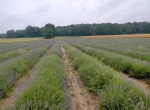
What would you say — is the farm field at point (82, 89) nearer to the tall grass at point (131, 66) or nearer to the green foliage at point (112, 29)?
the tall grass at point (131, 66)

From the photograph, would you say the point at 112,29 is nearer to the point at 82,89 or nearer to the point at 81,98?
the point at 82,89

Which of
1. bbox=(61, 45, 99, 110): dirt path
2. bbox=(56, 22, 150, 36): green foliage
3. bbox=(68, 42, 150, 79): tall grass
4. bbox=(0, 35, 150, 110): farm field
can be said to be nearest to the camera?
bbox=(0, 35, 150, 110): farm field

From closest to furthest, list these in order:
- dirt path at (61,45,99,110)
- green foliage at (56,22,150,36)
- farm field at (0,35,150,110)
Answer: farm field at (0,35,150,110), dirt path at (61,45,99,110), green foliage at (56,22,150,36)

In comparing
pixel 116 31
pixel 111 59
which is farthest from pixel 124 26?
pixel 111 59

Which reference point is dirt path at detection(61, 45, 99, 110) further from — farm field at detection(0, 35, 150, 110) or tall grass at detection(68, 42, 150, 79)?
tall grass at detection(68, 42, 150, 79)

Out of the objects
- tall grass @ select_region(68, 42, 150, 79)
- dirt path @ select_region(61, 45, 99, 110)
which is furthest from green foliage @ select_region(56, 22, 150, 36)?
dirt path @ select_region(61, 45, 99, 110)

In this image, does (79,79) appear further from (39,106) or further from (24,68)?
(39,106)

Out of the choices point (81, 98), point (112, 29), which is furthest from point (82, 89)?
point (112, 29)

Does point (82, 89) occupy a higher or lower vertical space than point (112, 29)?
higher

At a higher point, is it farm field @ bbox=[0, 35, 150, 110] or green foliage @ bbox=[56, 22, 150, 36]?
farm field @ bbox=[0, 35, 150, 110]

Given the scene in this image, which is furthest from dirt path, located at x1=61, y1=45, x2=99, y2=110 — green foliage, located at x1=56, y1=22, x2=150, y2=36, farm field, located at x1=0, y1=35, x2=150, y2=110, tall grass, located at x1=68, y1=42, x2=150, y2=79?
green foliage, located at x1=56, y1=22, x2=150, y2=36

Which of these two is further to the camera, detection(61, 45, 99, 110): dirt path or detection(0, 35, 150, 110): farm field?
detection(61, 45, 99, 110): dirt path

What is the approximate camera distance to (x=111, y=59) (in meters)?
9.09

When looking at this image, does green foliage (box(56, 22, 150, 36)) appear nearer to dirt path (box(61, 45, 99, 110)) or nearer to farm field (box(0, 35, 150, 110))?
farm field (box(0, 35, 150, 110))
